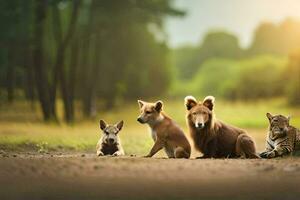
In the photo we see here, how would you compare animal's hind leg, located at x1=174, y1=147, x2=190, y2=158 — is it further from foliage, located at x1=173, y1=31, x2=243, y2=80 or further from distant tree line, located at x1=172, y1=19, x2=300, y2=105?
foliage, located at x1=173, y1=31, x2=243, y2=80

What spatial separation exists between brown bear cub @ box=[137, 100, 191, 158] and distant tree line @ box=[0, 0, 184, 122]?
52.2ft

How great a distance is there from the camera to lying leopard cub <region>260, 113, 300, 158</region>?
15891mm

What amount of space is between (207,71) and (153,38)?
3815 cm

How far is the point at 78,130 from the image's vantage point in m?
28.7

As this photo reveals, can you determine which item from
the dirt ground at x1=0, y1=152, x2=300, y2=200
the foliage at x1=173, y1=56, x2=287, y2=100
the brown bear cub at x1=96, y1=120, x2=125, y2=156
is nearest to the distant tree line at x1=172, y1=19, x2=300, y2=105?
the foliage at x1=173, y1=56, x2=287, y2=100

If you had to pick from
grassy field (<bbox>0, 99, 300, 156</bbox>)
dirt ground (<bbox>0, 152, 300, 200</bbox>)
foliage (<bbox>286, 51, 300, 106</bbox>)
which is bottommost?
dirt ground (<bbox>0, 152, 300, 200</bbox>)

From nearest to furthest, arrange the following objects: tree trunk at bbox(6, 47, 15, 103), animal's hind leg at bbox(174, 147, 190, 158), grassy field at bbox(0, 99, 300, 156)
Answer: animal's hind leg at bbox(174, 147, 190, 158) < grassy field at bbox(0, 99, 300, 156) < tree trunk at bbox(6, 47, 15, 103)

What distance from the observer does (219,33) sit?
104250 millimetres

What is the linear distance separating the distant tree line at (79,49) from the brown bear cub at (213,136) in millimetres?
15870

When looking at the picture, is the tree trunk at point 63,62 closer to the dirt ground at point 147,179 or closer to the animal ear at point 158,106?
the animal ear at point 158,106

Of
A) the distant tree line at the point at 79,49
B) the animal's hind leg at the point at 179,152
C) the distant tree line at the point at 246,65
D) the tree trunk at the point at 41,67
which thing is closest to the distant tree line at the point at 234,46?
the distant tree line at the point at 246,65

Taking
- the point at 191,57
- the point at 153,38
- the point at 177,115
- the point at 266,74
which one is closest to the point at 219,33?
the point at 191,57

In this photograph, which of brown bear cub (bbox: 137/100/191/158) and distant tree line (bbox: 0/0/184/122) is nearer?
brown bear cub (bbox: 137/100/191/158)

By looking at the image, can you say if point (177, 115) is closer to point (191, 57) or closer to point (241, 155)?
point (241, 155)
